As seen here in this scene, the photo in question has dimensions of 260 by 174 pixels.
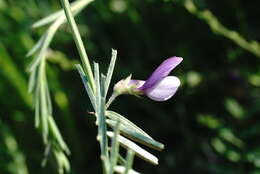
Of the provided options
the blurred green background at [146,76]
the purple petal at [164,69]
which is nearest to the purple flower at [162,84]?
the purple petal at [164,69]

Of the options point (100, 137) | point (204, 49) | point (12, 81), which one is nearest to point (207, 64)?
point (204, 49)

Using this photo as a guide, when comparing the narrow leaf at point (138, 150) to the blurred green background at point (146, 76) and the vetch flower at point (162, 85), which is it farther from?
the blurred green background at point (146, 76)

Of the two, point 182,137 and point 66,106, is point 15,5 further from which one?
point 182,137

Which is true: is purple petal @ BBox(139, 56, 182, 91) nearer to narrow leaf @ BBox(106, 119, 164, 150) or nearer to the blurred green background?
narrow leaf @ BBox(106, 119, 164, 150)

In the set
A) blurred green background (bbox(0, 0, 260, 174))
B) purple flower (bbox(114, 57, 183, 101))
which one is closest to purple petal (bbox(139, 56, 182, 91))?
purple flower (bbox(114, 57, 183, 101))

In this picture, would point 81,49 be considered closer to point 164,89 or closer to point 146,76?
point 164,89
